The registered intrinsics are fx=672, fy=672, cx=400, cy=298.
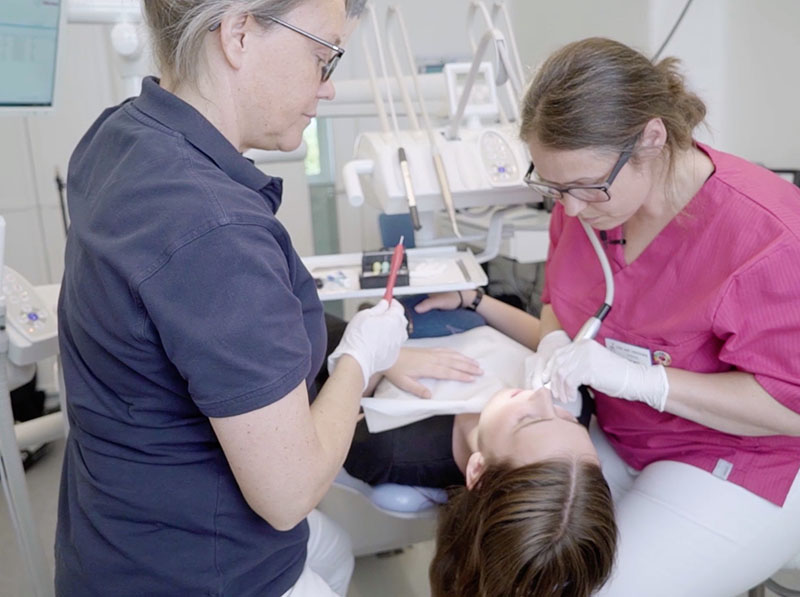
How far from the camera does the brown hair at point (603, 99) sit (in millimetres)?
1125

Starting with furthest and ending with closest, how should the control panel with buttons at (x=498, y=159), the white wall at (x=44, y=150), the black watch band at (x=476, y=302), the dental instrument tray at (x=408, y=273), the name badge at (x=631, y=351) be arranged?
the white wall at (x=44, y=150) → the black watch band at (x=476, y=302) → the control panel with buttons at (x=498, y=159) → the dental instrument tray at (x=408, y=273) → the name badge at (x=631, y=351)

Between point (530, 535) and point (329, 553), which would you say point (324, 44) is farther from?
point (329, 553)

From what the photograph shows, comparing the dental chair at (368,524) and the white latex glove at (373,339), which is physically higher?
the white latex glove at (373,339)

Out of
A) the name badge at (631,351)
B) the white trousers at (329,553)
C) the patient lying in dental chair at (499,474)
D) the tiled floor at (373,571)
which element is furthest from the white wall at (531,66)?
the tiled floor at (373,571)

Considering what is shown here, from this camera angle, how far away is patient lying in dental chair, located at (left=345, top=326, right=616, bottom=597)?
40.1 inches

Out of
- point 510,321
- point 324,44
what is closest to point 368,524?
point 510,321

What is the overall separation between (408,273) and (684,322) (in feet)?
1.78

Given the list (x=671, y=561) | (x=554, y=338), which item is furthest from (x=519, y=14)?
(x=671, y=561)

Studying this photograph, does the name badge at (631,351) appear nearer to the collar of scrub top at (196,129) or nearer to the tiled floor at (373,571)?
the collar of scrub top at (196,129)

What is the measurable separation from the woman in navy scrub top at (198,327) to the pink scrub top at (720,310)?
64 cm

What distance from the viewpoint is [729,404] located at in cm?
112

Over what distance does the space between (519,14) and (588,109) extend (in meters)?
2.53

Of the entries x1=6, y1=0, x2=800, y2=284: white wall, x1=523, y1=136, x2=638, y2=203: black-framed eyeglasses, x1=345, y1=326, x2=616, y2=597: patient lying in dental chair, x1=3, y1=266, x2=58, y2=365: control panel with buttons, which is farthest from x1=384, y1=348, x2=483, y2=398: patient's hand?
x1=6, y1=0, x2=800, y2=284: white wall

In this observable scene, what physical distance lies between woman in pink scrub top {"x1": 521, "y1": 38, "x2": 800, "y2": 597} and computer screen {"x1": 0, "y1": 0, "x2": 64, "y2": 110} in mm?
939
